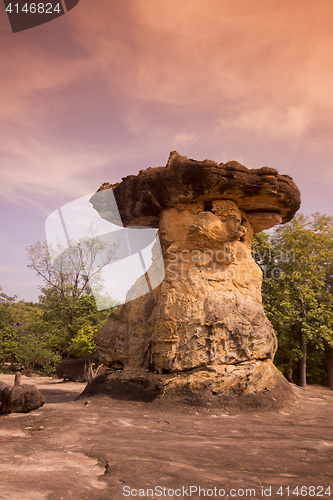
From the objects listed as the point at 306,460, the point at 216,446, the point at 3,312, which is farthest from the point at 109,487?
the point at 3,312

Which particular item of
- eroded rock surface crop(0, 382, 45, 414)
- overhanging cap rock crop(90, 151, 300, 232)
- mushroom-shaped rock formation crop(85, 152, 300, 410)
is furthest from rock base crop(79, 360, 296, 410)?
overhanging cap rock crop(90, 151, 300, 232)

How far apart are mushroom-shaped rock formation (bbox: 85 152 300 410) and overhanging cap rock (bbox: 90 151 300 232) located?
0.03m

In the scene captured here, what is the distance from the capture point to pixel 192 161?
8.77 metres

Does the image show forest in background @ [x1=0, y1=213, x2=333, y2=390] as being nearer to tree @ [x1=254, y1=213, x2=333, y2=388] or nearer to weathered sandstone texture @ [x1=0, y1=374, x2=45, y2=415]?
tree @ [x1=254, y1=213, x2=333, y2=388]

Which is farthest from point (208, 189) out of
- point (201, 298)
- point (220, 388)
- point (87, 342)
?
point (87, 342)

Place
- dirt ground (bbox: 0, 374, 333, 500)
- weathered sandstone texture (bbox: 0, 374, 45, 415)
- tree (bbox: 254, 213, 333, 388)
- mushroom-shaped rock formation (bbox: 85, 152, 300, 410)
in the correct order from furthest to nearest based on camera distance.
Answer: tree (bbox: 254, 213, 333, 388) → mushroom-shaped rock formation (bbox: 85, 152, 300, 410) → weathered sandstone texture (bbox: 0, 374, 45, 415) → dirt ground (bbox: 0, 374, 333, 500)

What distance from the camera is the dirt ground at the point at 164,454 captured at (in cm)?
348

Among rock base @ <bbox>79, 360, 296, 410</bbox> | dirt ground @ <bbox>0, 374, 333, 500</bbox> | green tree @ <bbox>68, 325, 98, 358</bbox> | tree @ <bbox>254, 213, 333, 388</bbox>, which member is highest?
tree @ <bbox>254, 213, 333, 388</bbox>

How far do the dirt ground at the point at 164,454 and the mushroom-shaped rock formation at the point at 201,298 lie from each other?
0.94 m

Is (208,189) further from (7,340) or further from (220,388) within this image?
(7,340)

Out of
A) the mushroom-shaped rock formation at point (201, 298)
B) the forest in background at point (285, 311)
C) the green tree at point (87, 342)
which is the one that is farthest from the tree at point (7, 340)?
the mushroom-shaped rock formation at point (201, 298)

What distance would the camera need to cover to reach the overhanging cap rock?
8758 millimetres

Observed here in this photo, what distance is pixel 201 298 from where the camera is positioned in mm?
8633

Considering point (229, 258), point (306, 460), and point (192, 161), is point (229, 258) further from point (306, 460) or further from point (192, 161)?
point (306, 460)
